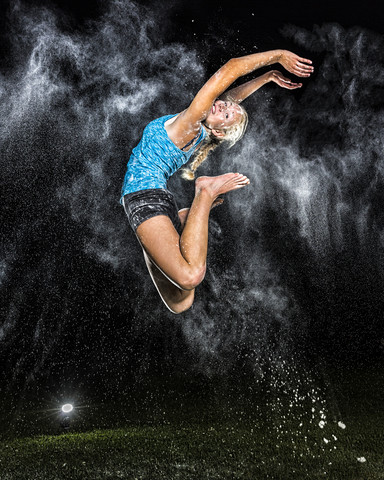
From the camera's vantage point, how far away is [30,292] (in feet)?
22.6

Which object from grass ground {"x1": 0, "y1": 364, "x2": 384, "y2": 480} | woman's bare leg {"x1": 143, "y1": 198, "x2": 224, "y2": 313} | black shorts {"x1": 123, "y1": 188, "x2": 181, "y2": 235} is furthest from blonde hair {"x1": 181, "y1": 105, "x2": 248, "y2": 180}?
grass ground {"x1": 0, "y1": 364, "x2": 384, "y2": 480}

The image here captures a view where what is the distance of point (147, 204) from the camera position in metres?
3.27

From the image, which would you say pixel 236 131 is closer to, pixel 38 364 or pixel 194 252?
pixel 194 252

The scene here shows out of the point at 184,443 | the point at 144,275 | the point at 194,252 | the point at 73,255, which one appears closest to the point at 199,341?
the point at 144,275

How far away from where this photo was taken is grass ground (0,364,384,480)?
4648 millimetres

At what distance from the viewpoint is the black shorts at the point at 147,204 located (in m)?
3.24

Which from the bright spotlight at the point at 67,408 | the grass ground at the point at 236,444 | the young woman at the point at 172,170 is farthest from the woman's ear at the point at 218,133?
the bright spotlight at the point at 67,408

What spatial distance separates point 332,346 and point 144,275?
3.70m

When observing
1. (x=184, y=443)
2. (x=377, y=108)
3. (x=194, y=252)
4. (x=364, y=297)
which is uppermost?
(x=377, y=108)

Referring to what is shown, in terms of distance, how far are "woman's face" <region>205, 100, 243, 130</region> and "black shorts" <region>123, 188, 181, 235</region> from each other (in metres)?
0.80

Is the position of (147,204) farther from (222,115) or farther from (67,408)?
(67,408)

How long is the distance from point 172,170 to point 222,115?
0.67 m

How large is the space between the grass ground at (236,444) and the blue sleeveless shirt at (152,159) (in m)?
3.25

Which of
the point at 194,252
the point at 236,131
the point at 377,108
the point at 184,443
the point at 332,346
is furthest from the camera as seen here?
the point at 332,346
